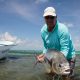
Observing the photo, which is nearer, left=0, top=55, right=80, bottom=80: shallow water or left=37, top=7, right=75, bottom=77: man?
left=37, top=7, right=75, bottom=77: man

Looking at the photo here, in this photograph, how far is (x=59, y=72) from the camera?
4848 millimetres

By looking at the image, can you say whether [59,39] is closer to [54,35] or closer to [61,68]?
[54,35]

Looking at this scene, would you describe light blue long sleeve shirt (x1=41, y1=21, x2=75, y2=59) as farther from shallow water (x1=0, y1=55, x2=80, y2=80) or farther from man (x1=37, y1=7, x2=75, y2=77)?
shallow water (x1=0, y1=55, x2=80, y2=80)

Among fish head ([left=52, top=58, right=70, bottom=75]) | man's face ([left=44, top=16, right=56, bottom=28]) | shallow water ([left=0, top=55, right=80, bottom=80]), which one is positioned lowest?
shallow water ([left=0, top=55, right=80, bottom=80])

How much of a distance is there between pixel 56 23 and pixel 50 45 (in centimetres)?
54

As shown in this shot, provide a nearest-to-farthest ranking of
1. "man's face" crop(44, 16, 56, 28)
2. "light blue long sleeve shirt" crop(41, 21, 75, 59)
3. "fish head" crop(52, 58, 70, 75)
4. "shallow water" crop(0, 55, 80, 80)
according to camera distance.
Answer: "fish head" crop(52, 58, 70, 75) < "man's face" crop(44, 16, 56, 28) < "light blue long sleeve shirt" crop(41, 21, 75, 59) < "shallow water" crop(0, 55, 80, 80)

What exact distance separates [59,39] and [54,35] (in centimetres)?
13

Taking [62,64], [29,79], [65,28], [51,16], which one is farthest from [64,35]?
[29,79]

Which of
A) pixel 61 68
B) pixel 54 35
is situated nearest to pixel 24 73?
pixel 54 35

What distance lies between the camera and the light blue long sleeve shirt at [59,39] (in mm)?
5516

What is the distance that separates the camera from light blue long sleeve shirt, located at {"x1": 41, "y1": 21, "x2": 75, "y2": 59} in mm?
5516

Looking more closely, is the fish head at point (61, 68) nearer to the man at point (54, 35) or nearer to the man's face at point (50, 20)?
the man at point (54, 35)

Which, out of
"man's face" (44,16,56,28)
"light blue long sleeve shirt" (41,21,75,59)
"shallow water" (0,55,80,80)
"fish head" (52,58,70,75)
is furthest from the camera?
"shallow water" (0,55,80,80)

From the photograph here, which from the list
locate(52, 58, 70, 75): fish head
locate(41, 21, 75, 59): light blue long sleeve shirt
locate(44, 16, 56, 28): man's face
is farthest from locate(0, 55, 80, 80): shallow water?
locate(52, 58, 70, 75): fish head
